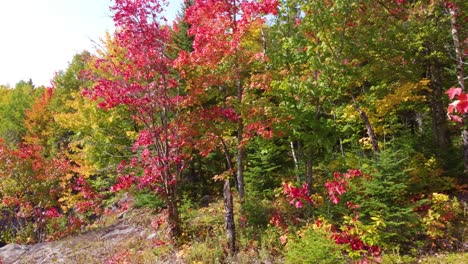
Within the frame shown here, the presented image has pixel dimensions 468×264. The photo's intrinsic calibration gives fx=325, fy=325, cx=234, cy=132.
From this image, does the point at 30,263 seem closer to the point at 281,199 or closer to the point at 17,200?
the point at 17,200

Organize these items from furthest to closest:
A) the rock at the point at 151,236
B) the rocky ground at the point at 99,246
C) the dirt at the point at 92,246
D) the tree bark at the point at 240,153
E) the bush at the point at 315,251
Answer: the rock at the point at 151,236 < the dirt at the point at 92,246 < the rocky ground at the point at 99,246 < the tree bark at the point at 240,153 < the bush at the point at 315,251

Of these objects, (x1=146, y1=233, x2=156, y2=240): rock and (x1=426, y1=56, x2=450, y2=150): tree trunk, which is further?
(x1=426, y1=56, x2=450, y2=150): tree trunk

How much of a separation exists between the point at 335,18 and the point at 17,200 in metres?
14.2

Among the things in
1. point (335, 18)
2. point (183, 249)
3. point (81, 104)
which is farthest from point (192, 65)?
point (81, 104)

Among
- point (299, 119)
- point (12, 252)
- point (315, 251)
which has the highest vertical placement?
point (299, 119)

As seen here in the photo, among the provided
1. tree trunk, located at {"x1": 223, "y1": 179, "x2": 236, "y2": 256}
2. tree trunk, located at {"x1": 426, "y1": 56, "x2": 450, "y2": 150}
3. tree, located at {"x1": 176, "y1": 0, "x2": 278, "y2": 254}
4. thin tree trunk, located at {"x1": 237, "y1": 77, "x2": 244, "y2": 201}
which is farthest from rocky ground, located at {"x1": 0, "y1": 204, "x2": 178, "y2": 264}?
tree trunk, located at {"x1": 426, "y1": 56, "x2": 450, "y2": 150}

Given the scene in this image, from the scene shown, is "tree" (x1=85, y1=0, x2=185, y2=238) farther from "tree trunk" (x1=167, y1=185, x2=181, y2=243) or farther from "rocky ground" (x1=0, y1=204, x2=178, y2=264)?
"rocky ground" (x1=0, y1=204, x2=178, y2=264)

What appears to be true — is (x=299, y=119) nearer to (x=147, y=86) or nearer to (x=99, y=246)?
(x=147, y=86)

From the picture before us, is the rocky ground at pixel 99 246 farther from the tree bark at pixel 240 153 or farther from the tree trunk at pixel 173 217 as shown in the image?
the tree bark at pixel 240 153

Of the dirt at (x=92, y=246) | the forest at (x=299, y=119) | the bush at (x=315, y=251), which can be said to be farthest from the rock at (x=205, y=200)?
the bush at (x=315, y=251)

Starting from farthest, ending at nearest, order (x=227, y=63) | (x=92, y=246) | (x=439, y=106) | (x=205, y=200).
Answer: (x=205, y=200)
(x=439, y=106)
(x=92, y=246)
(x=227, y=63)

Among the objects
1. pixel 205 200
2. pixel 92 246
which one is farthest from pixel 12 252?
pixel 205 200

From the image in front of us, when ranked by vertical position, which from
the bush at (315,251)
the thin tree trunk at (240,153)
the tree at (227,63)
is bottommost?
the bush at (315,251)

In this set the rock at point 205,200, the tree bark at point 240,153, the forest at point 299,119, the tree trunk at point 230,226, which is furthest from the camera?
the rock at point 205,200
